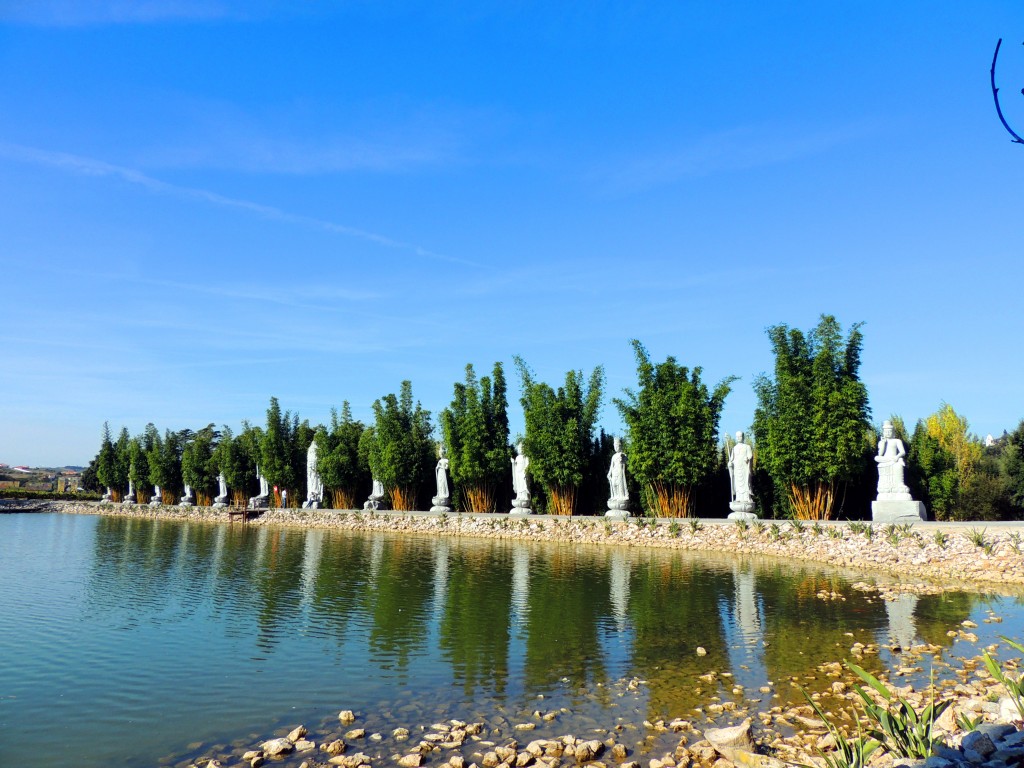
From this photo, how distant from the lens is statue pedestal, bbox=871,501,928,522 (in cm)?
1839

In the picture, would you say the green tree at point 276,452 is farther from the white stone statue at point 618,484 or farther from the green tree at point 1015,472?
the green tree at point 1015,472

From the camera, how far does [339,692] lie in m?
7.48

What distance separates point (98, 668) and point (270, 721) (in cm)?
307

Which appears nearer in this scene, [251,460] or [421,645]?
[421,645]

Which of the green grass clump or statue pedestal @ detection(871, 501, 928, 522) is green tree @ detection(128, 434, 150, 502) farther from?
the green grass clump

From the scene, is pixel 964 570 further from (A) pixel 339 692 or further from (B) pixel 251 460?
(B) pixel 251 460

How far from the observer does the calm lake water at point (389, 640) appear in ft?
22.4

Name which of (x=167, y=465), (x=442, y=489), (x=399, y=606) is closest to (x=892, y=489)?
(x=399, y=606)

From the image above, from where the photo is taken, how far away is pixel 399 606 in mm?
12023

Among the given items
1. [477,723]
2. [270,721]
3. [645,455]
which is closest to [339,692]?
[270,721]

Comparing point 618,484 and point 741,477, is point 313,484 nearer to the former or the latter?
point 618,484

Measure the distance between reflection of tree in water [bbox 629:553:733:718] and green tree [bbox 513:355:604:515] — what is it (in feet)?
33.2

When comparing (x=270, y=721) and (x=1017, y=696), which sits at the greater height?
(x=1017, y=696)

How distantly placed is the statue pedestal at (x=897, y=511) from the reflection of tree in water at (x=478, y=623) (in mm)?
9964
